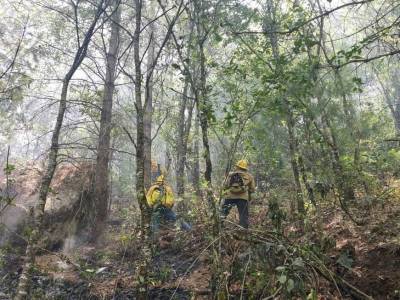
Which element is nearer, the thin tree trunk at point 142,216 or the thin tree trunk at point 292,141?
the thin tree trunk at point 142,216

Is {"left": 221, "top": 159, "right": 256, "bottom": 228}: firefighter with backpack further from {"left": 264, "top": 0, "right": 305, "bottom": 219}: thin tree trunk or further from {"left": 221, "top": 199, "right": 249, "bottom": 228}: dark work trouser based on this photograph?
{"left": 264, "top": 0, "right": 305, "bottom": 219}: thin tree trunk

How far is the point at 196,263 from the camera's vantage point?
7.65m

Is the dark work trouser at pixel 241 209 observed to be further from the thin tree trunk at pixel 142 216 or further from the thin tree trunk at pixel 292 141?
the thin tree trunk at pixel 142 216

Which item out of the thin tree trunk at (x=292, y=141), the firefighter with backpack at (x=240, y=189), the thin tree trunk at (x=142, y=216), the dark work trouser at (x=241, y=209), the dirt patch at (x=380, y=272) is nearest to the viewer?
the dirt patch at (x=380, y=272)

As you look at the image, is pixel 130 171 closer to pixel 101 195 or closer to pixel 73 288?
pixel 101 195

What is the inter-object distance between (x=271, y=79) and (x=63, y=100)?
3.50 meters

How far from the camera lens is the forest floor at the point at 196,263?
532 cm

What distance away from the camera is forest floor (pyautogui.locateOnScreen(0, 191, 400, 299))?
17.5ft

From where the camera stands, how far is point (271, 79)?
5.61 meters

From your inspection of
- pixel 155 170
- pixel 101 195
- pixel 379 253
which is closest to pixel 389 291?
pixel 379 253

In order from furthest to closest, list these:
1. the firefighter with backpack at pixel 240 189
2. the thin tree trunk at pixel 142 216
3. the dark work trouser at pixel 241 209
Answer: the firefighter with backpack at pixel 240 189, the dark work trouser at pixel 241 209, the thin tree trunk at pixel 142 216

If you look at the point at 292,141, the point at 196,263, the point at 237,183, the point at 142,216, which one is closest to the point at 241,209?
the point at 237,183

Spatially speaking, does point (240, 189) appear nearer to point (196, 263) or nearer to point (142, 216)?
point (196, 263)

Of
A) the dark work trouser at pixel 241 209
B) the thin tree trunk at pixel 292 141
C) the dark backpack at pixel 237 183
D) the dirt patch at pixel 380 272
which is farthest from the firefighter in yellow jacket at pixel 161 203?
the dirt patch at pixel 380 272
